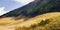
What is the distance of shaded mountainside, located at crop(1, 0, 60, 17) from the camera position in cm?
331

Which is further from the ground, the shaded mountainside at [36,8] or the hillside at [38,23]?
the shaded mountainside at [36,8]

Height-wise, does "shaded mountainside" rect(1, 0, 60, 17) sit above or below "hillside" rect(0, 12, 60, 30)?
above

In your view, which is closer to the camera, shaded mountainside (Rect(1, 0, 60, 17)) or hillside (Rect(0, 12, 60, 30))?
hillside (Rect(0, 12, 60, 30))

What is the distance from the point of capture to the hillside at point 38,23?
120 inches

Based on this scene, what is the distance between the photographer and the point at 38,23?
Answer: 3156 millimetres

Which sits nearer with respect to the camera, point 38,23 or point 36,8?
point 38,23

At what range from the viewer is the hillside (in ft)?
9.97

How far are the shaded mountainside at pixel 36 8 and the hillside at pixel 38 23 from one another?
12 centimetres

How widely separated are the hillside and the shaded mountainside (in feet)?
0.39

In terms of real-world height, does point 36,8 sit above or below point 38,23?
above

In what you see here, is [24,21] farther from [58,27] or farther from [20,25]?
[58,27]

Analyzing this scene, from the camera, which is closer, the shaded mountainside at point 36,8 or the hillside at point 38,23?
the hillside at point 38,23

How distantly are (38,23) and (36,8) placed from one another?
413 millimetres

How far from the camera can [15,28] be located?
3223 millimetres
